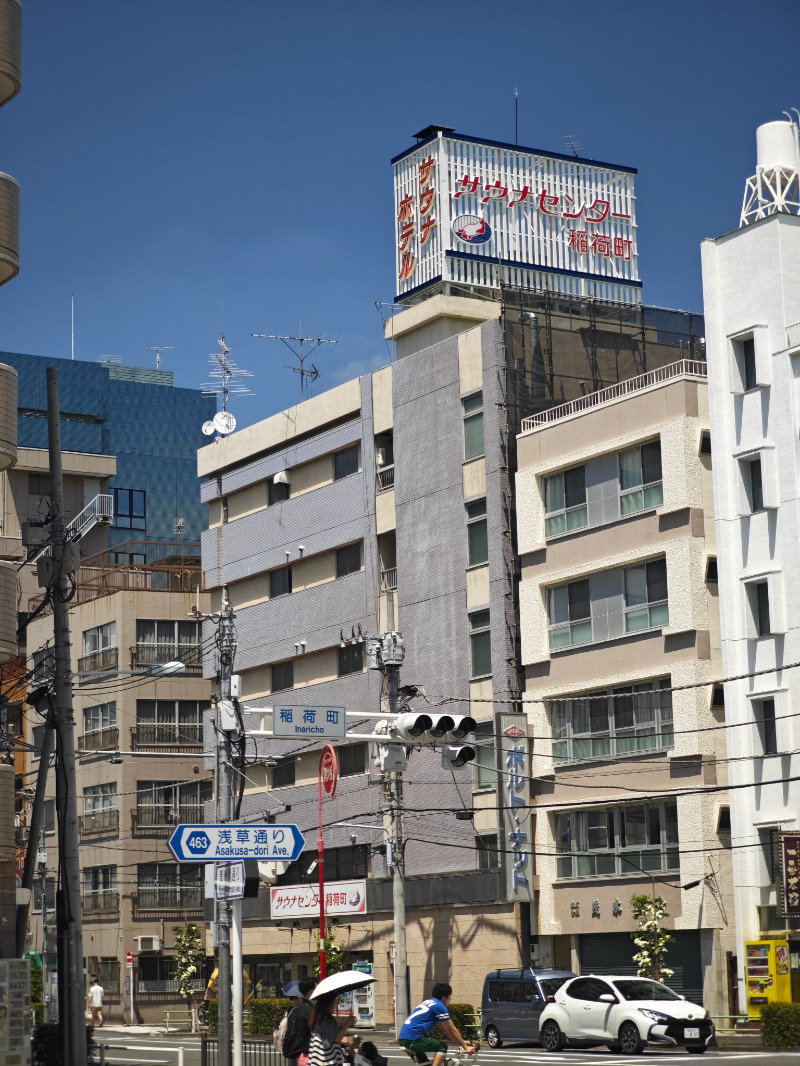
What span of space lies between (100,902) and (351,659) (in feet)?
64.1

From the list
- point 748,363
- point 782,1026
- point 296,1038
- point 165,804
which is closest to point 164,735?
point 165,804

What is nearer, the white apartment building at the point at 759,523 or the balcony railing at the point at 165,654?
the white apartment building at the point at 759,523

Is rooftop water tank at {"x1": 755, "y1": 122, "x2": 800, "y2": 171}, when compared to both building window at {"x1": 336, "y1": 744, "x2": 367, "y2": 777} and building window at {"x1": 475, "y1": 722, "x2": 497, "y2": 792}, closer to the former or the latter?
building window at {"x1": 475, "y1": 722, "x2": 497, "y2": 792}

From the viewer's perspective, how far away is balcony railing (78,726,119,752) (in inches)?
2783

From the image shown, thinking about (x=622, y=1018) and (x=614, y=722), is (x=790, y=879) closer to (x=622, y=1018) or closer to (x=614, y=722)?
(x=614, y=722)

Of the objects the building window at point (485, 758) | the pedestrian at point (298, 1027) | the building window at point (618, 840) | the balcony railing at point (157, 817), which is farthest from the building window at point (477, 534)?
the pedestrian at point (298, 1027)

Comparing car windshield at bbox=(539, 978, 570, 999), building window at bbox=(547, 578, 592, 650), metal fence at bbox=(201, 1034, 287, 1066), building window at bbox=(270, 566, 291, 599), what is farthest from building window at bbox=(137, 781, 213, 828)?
metal fence at bbox=(201, 1034, 287, 1066)

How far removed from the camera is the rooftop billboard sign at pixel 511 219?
60.8 metres

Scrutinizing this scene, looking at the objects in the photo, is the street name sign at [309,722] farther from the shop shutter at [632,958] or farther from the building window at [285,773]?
the building window at [285,773]

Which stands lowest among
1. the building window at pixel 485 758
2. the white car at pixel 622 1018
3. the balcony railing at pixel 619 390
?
the white car at pixel 622 1018

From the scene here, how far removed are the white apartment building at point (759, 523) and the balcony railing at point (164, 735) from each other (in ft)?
104

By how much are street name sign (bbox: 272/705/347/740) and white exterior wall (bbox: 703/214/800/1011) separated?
1792cm

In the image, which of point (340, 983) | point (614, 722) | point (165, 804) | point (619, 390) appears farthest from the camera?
point (165, 804)

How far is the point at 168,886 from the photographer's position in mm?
70562
